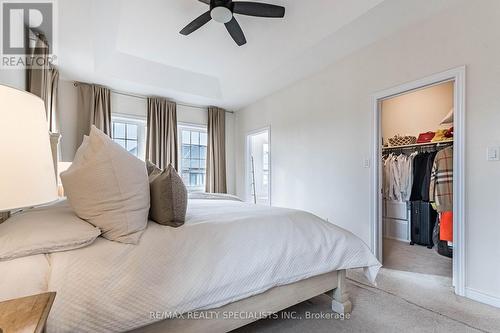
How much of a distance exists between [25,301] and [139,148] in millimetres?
4035

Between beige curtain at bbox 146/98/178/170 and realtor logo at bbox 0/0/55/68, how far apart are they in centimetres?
179

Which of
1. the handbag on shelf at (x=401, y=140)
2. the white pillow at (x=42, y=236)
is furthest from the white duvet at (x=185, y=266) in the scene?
the handbag on shelf at (x=401, y=140)

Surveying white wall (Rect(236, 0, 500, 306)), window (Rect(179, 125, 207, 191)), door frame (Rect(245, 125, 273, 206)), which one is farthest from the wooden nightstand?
window (Rect(179, 125, 207, 191))

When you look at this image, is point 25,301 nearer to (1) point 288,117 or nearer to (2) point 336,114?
(2) point 336,114

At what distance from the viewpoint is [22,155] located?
565mm

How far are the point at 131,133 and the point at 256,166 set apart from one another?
95.9 inches

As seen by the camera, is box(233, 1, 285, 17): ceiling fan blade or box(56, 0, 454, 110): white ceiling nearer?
box(233, 1, 285, 17): ceiling fan blade

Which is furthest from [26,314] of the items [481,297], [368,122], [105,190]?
[368,122]

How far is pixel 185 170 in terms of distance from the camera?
494 centimetres

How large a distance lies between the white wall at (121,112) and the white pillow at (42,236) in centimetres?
300

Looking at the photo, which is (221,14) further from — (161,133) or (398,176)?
(398,176)

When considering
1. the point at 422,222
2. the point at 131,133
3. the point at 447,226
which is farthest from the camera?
the point at 131,133

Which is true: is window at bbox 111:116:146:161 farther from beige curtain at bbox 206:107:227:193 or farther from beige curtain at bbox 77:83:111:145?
beige curtain at bbox 206:107:227:193

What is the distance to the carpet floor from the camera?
5.42ft
